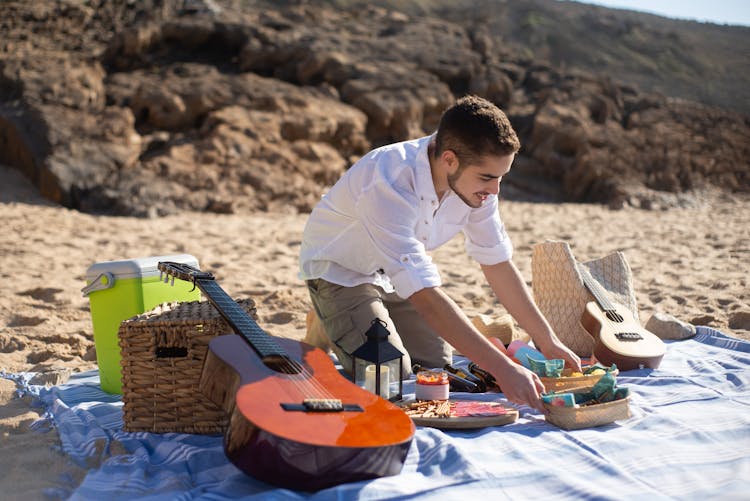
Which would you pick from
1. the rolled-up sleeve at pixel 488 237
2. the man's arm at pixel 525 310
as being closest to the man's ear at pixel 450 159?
the rolled-up sleeve at pixel 488 237

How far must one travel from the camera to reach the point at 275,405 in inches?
75.9

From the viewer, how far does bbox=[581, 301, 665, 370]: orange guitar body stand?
10.0 ft

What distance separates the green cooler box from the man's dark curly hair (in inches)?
47.5

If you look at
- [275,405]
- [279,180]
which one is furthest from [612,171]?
[275,405]

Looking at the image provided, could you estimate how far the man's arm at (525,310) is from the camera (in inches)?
109

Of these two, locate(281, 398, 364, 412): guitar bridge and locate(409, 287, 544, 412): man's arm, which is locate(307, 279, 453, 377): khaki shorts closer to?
locate(409, 287, 544, 412): man's arm

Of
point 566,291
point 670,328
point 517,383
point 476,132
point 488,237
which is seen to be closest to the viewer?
point 517,383

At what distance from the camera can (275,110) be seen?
905cm

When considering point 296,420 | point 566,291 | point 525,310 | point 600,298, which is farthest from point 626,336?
point 296,420

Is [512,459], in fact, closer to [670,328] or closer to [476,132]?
[476,132]

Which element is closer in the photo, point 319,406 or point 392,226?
point 319,406

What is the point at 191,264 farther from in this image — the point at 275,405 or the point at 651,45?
the point at 651,45

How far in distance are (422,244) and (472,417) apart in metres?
0.63

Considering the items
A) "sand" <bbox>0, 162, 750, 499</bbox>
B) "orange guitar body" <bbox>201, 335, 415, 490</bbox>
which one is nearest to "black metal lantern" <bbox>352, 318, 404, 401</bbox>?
"orange guitar body" <bbox>201, 335, 415, 490</bbox>
